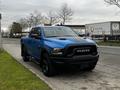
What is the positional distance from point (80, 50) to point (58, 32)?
1.95m

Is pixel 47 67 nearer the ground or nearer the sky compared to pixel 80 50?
nearer the ground

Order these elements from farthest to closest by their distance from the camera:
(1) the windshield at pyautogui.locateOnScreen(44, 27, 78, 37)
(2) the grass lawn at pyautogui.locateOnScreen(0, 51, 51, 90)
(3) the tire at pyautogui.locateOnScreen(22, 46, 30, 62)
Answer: (3) the tire at pyautogui.locateOnScreen(22, 46, 30, 62) < (1) the windshield at pyautogui.locateOnScreen(44, 27, 78, 37) < (2) the grass lawn at pyautogui.locateOnScreen(0, 51, 51, 90)

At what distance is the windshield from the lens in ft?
36.0

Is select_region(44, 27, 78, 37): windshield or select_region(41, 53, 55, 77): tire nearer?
select_region(41, 53, 55, 77): tire

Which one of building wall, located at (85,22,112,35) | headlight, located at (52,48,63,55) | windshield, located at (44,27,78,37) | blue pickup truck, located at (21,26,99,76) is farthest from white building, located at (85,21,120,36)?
headlight, located at (52,48,63,55)

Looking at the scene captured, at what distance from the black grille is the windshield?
1.50 metres

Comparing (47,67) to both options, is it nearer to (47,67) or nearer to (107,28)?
(47,67)

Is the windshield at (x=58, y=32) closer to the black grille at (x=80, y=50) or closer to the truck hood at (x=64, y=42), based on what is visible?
the truck hood at (x=64, y=42)

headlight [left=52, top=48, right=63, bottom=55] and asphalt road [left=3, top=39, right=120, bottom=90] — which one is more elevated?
headlight [left=52, top=48, right=63, bottom=55]

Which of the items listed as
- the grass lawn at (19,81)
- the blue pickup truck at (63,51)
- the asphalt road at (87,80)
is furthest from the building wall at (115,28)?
the grass lawn at (19,81)

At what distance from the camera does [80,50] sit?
9.48m

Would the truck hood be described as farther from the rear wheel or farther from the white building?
the white building

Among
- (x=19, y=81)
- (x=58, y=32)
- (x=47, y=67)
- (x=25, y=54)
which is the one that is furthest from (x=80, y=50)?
(x=25, y=54)

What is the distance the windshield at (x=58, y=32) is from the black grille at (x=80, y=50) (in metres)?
1.50
